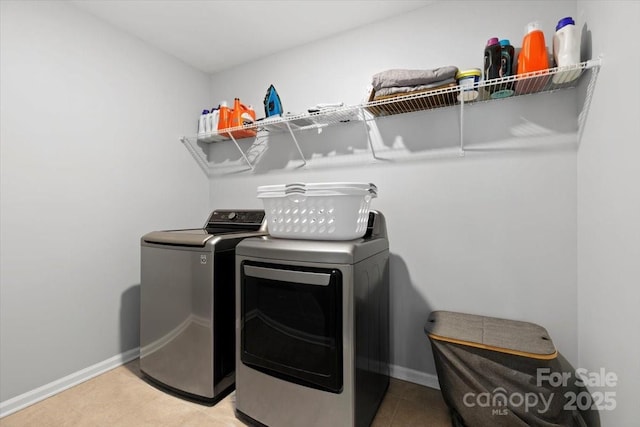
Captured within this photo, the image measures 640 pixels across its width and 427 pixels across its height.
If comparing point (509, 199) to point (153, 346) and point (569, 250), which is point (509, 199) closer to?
point (569, 250)

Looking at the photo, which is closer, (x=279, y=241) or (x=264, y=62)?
(x=279, y=241)

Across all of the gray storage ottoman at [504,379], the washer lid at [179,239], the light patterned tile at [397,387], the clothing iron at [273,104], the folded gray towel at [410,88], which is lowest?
the light patterned tile at [397,387]

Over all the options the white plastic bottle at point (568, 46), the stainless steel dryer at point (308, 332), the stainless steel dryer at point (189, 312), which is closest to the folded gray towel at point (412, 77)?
the white plastic bottle at point (568, 46)

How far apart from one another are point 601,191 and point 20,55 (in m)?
3.03

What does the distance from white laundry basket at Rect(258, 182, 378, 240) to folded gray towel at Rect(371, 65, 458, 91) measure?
2.18ft

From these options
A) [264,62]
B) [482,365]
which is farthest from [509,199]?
[264,62]

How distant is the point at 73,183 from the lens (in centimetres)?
186

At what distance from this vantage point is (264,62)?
8.36 ft

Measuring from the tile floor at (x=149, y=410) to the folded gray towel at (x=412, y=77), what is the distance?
1822 mm

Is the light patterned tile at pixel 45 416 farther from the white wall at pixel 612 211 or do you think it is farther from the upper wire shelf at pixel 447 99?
the white wall at pixel 612 211

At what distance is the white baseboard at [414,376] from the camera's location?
5.98ft

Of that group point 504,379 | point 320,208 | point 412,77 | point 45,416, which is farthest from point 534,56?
point 45,416

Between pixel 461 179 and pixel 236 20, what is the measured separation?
6.20ft

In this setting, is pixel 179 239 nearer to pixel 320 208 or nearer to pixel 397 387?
pixel 320 208
